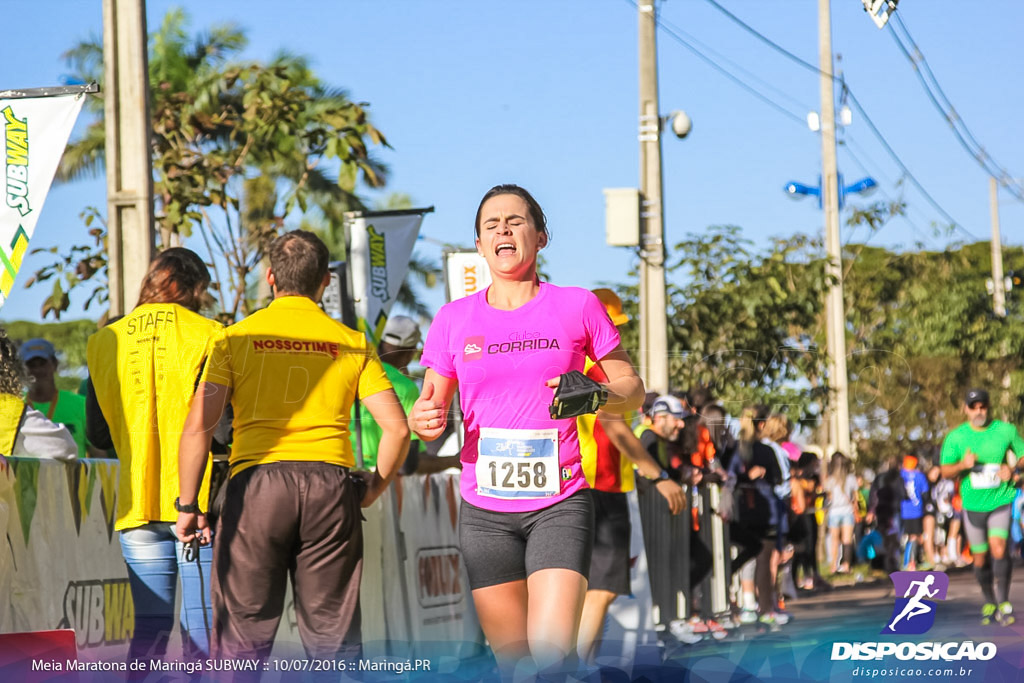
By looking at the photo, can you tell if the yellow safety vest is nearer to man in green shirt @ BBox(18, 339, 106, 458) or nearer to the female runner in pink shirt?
the female runner in pink shirt

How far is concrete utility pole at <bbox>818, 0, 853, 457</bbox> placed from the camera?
2141 centimetres

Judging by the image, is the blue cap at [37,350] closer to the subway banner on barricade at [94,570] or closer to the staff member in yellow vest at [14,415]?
the subway banner on barricade at [94,570]

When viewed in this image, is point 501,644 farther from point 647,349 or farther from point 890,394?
point 647,349

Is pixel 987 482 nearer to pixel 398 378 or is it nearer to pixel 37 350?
pixel 398 378

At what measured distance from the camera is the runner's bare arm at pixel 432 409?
4.38 meters

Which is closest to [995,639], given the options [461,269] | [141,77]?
[141,77]

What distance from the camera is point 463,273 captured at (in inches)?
413

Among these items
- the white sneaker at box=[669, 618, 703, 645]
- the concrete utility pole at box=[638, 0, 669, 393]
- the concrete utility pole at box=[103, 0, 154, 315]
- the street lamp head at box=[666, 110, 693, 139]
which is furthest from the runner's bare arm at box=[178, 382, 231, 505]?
the street lamp head at box=[666, 110, 693, 139]

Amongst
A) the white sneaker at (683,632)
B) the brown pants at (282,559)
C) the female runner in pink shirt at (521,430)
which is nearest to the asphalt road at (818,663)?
the female runner in pink shirt at (521,430)

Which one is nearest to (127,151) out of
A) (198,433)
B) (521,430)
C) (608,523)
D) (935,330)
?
(198,433)

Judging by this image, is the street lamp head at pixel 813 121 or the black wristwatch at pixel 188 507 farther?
the street lamp head at pixel 813 121

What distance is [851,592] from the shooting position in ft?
51.5

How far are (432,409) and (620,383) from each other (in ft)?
1.96

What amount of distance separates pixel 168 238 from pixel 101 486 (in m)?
6.69
